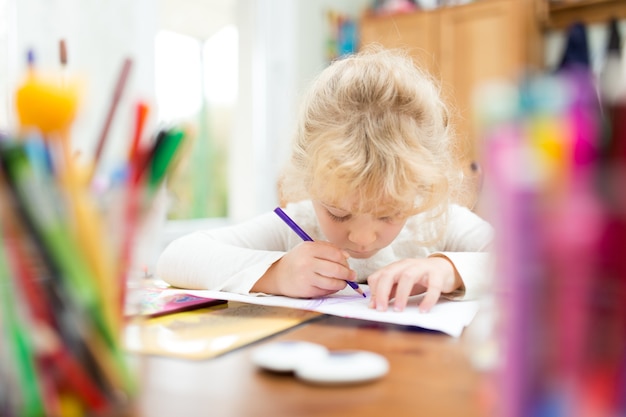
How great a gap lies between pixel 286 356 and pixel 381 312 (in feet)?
0.72

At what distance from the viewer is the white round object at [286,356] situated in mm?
410

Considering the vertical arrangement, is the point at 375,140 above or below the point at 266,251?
above

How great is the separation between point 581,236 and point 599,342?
41 mm

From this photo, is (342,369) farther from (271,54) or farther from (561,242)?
(271,54)

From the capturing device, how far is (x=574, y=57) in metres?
2.49

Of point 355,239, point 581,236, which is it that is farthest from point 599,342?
point 355,239

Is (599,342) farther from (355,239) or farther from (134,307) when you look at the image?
(355,239)

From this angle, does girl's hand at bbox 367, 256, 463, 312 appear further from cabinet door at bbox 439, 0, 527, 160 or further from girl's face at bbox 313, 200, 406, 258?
cabinet door at bbox 439, 0, 527, 160

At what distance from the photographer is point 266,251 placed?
839 millimetres

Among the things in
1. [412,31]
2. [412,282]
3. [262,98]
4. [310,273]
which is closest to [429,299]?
[412,282]

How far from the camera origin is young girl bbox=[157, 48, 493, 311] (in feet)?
2.35

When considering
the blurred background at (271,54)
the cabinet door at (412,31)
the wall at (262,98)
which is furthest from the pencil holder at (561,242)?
the cabinet door at (412,31)

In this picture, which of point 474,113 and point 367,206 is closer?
point 474,113

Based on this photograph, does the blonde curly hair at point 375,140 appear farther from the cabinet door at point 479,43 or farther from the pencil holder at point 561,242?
the cabinet door at point 479,43
